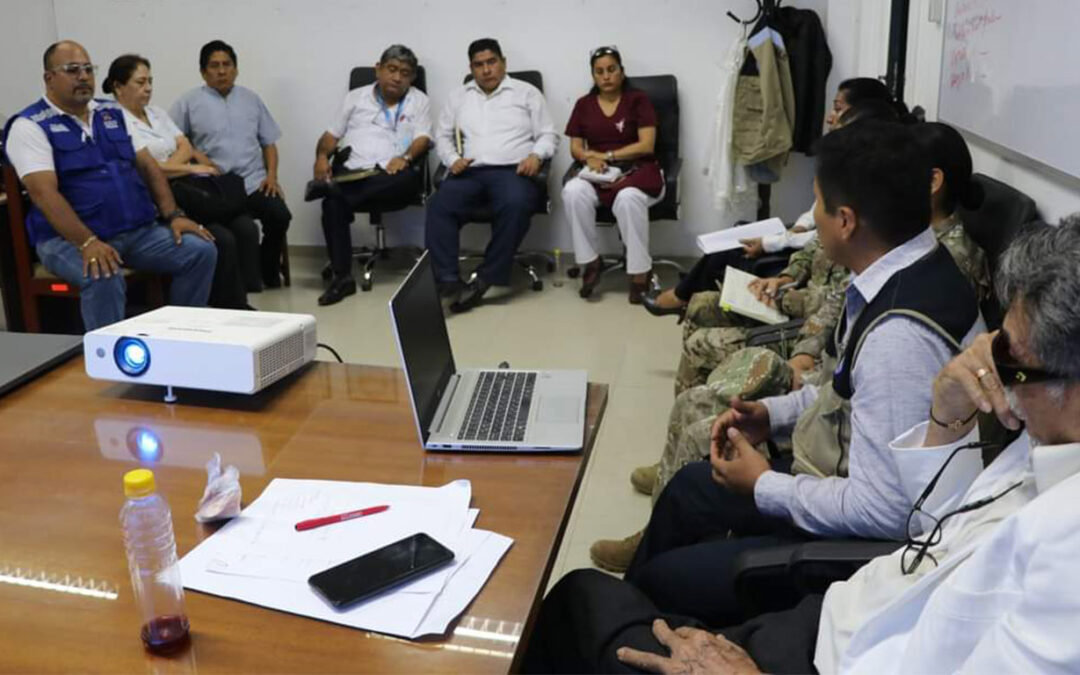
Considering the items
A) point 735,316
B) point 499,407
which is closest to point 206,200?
point 735,316

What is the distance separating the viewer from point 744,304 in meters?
2.95

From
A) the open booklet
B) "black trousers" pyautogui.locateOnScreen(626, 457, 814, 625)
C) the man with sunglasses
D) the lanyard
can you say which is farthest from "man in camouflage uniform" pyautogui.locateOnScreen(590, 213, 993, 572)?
the lanyard

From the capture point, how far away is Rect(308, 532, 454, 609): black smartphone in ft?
3.83

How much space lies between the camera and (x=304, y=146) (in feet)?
18.3

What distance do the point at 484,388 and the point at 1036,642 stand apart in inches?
43.5

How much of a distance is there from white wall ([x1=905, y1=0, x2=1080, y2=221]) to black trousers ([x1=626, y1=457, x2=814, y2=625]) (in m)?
0.91

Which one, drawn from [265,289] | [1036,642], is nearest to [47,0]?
[265,289]

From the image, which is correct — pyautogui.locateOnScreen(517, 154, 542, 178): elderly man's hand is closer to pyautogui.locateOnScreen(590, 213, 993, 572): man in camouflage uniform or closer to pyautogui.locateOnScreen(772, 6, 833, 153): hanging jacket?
pyautogui.locateOnScreen(772, 6, 833, 153): hanging jacket

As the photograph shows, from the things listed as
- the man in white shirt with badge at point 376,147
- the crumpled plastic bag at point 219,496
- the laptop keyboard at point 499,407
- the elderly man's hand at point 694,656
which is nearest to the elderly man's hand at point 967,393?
the elderly man's hand at point 694,656

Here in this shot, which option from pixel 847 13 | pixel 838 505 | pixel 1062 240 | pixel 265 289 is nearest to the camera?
pixel 1062 240

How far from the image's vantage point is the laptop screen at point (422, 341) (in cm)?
156

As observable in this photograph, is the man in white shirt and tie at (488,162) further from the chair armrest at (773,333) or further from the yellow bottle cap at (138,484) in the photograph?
the yellow bottle cap at (138,484)

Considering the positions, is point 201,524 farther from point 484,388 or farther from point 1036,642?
point 1036,642

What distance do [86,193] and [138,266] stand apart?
343 mm
